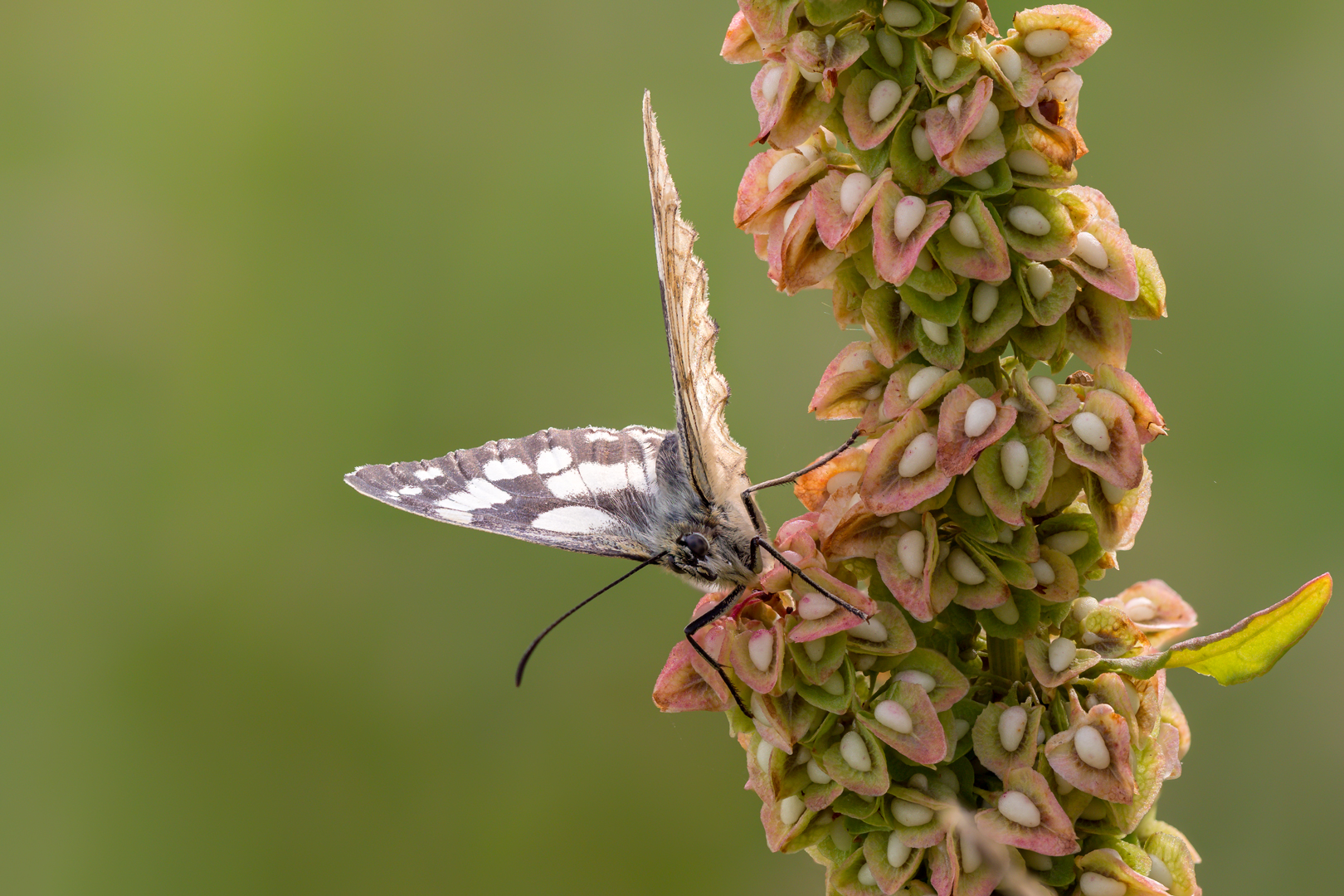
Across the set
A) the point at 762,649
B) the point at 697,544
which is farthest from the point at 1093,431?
the point at 697,544

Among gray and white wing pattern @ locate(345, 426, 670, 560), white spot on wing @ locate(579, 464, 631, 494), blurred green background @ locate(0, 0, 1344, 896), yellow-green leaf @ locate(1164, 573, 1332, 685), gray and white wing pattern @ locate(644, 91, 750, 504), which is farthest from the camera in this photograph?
blurred green background @ locate(0, 0, 1344, 896)

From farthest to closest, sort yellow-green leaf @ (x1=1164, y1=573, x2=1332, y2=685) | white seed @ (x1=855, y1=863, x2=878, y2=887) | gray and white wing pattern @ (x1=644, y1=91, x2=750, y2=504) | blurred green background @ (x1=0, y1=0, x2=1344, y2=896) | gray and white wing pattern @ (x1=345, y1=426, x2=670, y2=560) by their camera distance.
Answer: blurred green background @ (x1=0, y1=0, x2=1344, y2=896) < gray and white wing pattern @ (x1=345, y1=426, x2=670, y2=560) < gray and white wing pattern @ (x1=644, y1=91, x2=750, y2=504) < white seed @ (x1=855, y1=863, x2=878, y2=887) < yellow-green leaf @ (x1=1164, y1=573, x2=1332, y2=685)

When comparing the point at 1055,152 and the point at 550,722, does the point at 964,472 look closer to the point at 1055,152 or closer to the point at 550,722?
the point at 1055,152

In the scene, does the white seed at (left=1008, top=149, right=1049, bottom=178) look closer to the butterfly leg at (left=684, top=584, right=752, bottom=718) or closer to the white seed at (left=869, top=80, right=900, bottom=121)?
the white seed at (left=869, top=80, right=900, bottom=121)

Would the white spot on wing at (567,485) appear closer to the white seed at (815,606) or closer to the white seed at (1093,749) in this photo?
the white seed at (815,606)

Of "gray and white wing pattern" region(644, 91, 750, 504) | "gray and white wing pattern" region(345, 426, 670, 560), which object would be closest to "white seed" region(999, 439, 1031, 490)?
"gray and white wing pattern" region(644, 91, 750, 504)

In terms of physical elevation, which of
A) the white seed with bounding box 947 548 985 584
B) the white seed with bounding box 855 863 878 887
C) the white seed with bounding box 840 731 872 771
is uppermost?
the white seed with bounding box 947 548 985 584

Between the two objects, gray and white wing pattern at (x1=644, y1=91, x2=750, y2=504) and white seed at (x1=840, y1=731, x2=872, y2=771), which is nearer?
white seed at (x1=840, y1=731, x2=872, y2=771)
